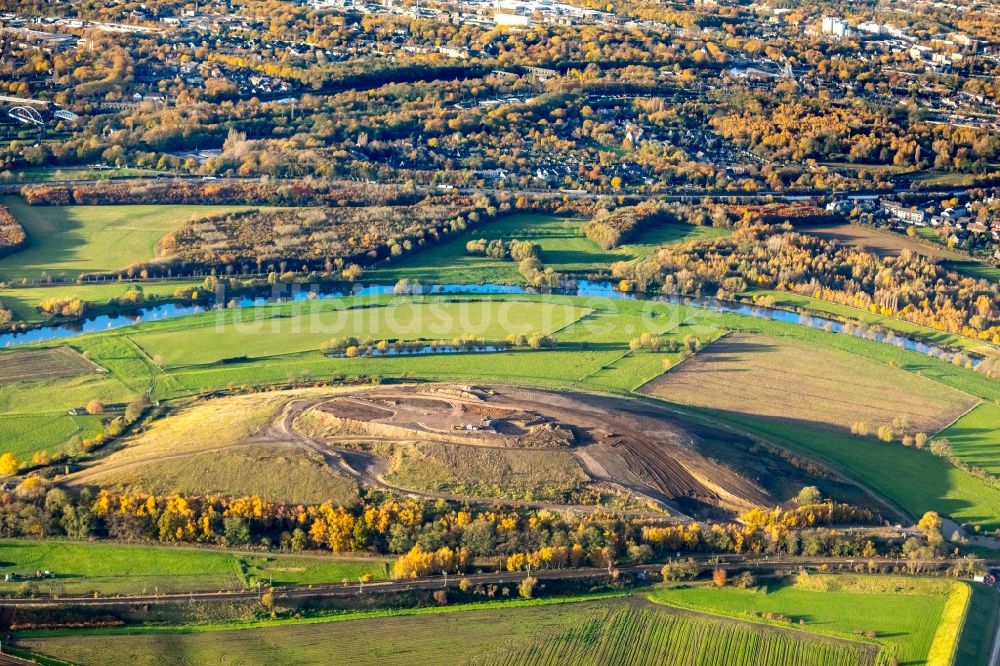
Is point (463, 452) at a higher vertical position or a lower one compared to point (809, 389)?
higher

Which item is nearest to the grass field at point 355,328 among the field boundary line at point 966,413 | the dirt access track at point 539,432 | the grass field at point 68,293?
the grass field at point 68,293

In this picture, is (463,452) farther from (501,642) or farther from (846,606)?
(846,606)

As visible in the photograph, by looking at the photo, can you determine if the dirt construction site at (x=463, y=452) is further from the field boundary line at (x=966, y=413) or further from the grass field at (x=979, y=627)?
the field boundary line at (x=966, y=413)

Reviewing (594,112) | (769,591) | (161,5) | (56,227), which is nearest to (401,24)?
(161,5)

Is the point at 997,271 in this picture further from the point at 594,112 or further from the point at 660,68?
the point at 660,68

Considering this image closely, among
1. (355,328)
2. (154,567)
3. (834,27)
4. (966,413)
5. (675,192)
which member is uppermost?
(834,27)

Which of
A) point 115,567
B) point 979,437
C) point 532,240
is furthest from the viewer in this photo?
point 532,240

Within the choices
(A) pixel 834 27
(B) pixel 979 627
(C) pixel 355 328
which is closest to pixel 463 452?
(C) pixel 355 328
